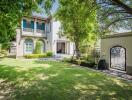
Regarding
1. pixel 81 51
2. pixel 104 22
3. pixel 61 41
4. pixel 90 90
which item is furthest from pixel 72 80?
pixel 61 41

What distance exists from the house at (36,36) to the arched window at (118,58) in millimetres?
16948

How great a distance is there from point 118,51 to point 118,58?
2.66 feet

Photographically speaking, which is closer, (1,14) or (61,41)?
(1,14)

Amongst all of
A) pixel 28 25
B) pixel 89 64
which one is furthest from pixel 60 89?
pixel 28 25

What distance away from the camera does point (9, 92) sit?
34.4 ft

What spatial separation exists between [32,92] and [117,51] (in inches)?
454

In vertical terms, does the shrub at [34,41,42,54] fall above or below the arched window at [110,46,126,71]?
above

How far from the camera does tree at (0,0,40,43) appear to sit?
1132 cm

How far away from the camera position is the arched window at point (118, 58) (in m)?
17.9

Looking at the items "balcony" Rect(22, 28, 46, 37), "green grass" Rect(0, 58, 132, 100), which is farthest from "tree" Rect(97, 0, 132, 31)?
"balcony" Rect(22, 28, 46, 37)

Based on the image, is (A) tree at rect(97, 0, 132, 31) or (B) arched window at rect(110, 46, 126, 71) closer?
(A) tree at rect(97, 0, 132, 31)

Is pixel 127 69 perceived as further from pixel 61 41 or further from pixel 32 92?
pixel 61 41

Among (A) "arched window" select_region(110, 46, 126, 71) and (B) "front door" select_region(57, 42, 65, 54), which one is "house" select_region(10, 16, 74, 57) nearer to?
(B) "front door" select_region(57, 42, 65, 54)

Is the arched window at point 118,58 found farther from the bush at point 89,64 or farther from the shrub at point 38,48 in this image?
the shrub at point 38,48
